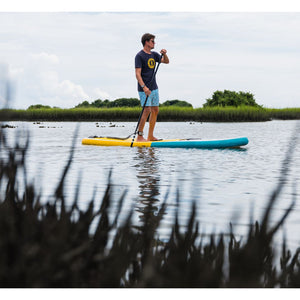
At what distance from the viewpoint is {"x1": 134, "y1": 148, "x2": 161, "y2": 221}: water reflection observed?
560 cm

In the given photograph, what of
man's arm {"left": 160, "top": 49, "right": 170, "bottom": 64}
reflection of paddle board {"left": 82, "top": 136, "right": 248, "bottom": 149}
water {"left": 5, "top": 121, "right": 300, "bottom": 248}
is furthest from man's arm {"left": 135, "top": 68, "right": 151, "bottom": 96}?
water {"left": 5, "top": 121, "right": 300, "bottom": 248}

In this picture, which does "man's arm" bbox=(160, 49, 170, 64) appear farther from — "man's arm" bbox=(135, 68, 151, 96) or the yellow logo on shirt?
"man's arm" bbox=(135, 68, 151, 96)

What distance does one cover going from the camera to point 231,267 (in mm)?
2578

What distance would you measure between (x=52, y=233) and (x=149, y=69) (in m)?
10.8

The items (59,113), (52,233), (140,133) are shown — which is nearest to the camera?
(52,233)

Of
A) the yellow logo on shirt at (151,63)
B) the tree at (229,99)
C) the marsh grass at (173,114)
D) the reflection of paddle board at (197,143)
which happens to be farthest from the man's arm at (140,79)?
the tree at (229,99)

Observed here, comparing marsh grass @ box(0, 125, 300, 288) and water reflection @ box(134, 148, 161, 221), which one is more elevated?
marsh grass @ box(0, 125, 300, 288)

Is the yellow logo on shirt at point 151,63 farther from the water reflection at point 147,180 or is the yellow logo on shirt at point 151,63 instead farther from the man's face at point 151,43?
the water reflection at point 147,180

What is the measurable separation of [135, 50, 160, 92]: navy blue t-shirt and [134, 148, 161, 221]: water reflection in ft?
5.71

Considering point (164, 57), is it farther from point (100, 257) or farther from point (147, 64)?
point (100, 257)

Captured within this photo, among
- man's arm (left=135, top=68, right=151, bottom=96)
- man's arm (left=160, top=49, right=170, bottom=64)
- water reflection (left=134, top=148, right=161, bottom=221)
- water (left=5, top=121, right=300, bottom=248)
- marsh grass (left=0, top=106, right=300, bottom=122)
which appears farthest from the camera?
marsh grass (left=0, top=106, right=300, bottom=122)

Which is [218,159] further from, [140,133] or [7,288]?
[7,288]

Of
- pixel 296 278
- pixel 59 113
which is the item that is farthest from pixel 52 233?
pixel 59 113

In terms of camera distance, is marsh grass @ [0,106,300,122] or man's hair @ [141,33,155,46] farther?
marsh grass @ [0,106,300,122]
